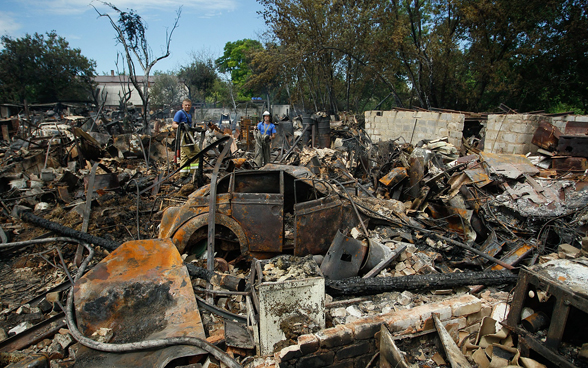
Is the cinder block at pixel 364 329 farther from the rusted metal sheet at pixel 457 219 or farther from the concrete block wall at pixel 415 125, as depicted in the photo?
the concrete block wall at pixel 415 125

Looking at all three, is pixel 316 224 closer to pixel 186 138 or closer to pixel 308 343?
pixel 308 343

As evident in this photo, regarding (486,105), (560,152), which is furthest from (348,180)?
(486,105)

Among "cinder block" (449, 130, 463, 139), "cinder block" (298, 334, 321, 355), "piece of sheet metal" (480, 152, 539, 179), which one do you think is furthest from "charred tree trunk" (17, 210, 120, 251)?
"cinder block" (449, 130, 463, 139)

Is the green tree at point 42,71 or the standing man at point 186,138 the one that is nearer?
the standing man at point 186,138

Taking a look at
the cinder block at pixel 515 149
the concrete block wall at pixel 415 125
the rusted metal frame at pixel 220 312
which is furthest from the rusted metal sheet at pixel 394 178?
the rusted metal frame at pixel 220 312

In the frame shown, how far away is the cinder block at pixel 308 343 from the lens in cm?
271

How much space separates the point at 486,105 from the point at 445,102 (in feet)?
6.34

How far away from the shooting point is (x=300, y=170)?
239 inches

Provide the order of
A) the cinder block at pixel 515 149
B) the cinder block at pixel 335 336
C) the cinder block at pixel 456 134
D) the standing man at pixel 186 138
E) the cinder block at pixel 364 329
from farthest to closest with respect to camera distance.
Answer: the cinder block at pixel 456 134
the cinder block at pixel 515 149
the standing man at pixel 186 138
the cinder block at pixel 364 329
the cinder block at pixel 335 336

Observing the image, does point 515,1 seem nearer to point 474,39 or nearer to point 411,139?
point 474,39

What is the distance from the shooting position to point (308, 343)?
2.72 metres

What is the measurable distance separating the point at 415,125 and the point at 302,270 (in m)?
10.3

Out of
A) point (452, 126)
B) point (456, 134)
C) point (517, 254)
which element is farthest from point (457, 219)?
point (452, 126)

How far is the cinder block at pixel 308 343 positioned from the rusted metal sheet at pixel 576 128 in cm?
810
